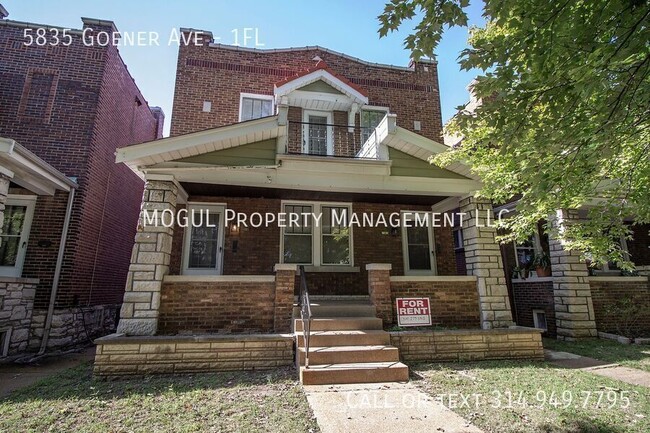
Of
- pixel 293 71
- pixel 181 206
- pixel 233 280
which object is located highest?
pixel 293 71

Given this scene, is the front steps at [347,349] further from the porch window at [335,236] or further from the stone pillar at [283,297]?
the porch window at [335,236]

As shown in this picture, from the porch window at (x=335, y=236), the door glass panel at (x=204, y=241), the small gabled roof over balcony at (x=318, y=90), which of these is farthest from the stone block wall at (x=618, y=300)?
the door glass panel at (x=204, y=241)

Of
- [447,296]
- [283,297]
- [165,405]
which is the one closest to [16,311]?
[165,405]

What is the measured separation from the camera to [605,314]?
8656mm

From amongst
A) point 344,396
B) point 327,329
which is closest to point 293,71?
point 327,329

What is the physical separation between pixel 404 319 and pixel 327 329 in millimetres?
1542

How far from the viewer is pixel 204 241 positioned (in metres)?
7.99

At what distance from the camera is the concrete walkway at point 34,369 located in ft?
16.2

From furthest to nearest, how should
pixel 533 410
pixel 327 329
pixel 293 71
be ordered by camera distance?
pixel 293 71, pixel 327 329, pixel 533 410

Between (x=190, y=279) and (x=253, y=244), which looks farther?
(x=253, y=244)

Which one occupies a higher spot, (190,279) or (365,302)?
(190,279)

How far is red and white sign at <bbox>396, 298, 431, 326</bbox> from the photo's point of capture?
20.9ft

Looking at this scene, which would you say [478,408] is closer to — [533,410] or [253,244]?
[533,410]

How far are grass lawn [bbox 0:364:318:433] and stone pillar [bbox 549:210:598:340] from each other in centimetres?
725
